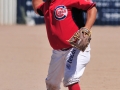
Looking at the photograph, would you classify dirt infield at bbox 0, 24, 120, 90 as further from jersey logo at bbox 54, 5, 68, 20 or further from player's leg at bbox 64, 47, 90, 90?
jersey logo at bbox 54, 5, 68, 20

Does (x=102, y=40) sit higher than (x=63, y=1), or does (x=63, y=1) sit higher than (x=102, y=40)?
(x=63, y=1)

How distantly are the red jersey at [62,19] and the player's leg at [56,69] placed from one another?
0.42ft

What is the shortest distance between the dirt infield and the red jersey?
2.03 meters

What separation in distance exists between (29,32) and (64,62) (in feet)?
30.5

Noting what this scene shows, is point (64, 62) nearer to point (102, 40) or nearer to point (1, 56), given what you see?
point (1, 56)

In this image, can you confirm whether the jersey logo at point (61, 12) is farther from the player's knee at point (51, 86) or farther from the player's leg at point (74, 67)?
the player's knee at point (51, 86)

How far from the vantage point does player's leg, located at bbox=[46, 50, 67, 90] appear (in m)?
4.74

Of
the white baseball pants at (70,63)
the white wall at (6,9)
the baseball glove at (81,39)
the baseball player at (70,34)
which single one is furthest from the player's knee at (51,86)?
the white wall at (6,9)

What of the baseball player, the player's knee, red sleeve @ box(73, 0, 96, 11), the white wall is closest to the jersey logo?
the baseball player

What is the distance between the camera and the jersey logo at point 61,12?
4531 millimetres

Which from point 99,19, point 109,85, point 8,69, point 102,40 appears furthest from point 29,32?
point 109,85

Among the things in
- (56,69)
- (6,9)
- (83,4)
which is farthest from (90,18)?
(6,9)

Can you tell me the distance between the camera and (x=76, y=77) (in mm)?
4578

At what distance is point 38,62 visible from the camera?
28.1 ft
